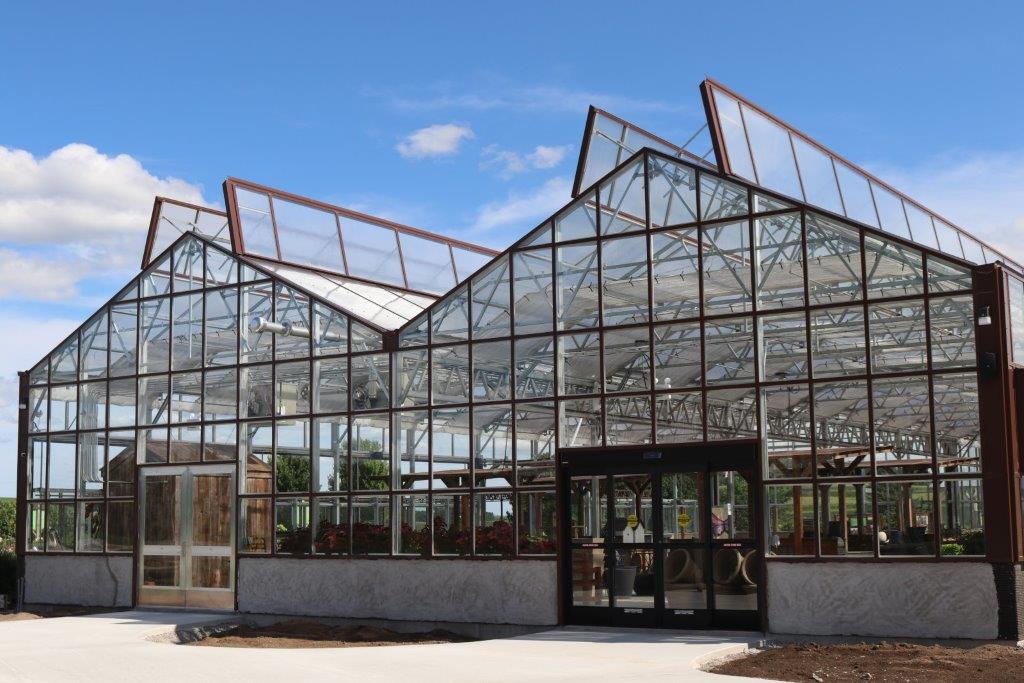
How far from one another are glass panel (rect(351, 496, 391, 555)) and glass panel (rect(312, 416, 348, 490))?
48 centimetres

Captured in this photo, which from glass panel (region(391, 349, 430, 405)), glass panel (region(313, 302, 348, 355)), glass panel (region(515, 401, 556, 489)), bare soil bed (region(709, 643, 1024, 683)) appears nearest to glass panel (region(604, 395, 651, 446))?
glass panel (region(515, 401, 556, 489))

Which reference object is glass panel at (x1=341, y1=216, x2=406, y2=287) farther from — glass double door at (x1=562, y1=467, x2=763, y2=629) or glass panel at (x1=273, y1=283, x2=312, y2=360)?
glass double door at (x1=562, y1=467, x2=763, y2=629)

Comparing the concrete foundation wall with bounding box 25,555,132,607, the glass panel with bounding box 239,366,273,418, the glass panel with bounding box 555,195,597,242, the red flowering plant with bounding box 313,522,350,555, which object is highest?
the glass panel with bounding box 555,195,597,242

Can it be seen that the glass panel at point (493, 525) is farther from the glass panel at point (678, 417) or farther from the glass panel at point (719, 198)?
the glass panel at point (719, 198)

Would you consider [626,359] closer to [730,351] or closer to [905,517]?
[730,351]

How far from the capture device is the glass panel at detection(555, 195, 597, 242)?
754 inches

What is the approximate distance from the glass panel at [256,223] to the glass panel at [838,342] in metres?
11.2

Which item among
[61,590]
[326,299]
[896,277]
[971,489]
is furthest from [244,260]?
[971,489]

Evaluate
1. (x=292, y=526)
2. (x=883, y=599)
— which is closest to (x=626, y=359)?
(x=883, y=599)

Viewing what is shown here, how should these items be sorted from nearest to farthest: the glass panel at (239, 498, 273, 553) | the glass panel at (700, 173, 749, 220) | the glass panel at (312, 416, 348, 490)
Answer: the glass panel at (700, 173, 749, 220) < the glass panel at (312, 416, 348, 490) < the glass panel at (239, 498, 273, 553)

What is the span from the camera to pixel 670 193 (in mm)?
A: 18688

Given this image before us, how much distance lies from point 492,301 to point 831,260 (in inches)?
211

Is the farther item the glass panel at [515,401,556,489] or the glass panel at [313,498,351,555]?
the glass panel at [313,498,351,555]

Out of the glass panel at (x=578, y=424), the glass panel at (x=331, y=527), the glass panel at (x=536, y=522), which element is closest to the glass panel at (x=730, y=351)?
the glass panel at (x=578, y=424)
